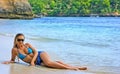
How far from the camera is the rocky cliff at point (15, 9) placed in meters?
86.9

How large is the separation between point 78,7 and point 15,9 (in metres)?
73.0

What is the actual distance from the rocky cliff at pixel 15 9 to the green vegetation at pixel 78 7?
6515 centimetres

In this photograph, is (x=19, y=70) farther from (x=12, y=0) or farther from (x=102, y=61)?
(x=12, y=0)

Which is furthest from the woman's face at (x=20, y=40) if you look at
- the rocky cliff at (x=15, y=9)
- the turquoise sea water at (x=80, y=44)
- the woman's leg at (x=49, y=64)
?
the rocky cliff at (x=15, y=9)

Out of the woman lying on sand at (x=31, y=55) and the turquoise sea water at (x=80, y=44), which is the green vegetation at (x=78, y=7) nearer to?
the turquoise sea water at (x=80, y=44)

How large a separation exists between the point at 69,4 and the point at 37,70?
15205cm

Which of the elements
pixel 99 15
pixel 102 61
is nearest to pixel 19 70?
pixel 102 61

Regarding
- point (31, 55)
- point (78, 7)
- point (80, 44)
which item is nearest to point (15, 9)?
point (80, 44)

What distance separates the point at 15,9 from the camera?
88.8 m

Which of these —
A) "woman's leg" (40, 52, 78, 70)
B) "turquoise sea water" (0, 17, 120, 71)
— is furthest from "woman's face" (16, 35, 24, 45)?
"turquoise sea water" (0, 17, 120, 71)

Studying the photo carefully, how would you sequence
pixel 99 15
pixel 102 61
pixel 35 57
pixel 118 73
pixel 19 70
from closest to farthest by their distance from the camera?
pixel 19 70 → pixel 35 57 → pixel 118 73 → pixel 102 61 → pixel 99 15

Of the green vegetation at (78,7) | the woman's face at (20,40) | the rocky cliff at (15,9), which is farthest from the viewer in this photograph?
the green vegetation at (78,7)

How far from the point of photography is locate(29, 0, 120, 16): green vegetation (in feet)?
513

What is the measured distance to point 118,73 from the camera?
10984 millimetres
